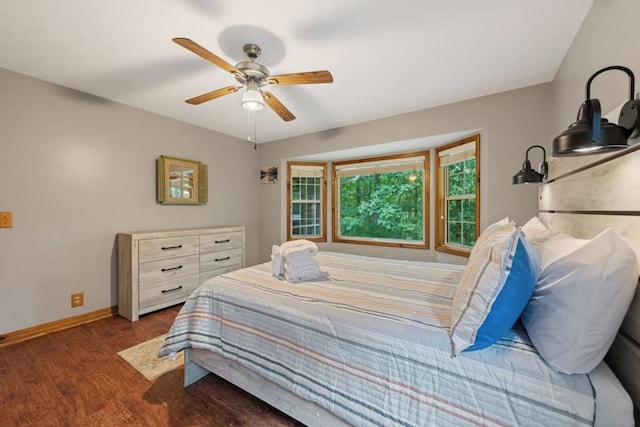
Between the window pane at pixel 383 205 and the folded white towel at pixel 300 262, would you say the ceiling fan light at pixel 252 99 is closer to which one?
the folded white towel at pixel 300 262

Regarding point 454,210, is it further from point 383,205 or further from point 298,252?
point 298,252

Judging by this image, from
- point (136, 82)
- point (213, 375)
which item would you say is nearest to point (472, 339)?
point (213, 375)

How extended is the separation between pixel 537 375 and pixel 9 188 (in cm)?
383

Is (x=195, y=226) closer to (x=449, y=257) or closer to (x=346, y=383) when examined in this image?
(x=346, y=383)

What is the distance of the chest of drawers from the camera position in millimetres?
2713

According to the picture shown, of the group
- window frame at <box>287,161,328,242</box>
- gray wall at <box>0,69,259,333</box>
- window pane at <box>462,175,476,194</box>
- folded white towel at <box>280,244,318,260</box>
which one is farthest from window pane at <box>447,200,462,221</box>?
gray wall at <box>0,69,259,333</box>

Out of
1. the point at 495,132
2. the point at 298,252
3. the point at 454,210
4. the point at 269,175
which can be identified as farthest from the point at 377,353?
the point at 269,175

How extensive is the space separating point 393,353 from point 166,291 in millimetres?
2843

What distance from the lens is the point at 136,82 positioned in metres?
2.42

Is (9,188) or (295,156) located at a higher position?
(295,156)

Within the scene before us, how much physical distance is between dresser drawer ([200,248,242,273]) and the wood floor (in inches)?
48.2

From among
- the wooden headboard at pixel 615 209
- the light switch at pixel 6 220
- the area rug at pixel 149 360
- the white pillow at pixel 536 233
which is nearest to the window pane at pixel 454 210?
the white pillow at pixel 536 233

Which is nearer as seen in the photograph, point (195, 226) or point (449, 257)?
point (449, 257)

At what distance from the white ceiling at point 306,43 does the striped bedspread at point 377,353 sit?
1.71 m
